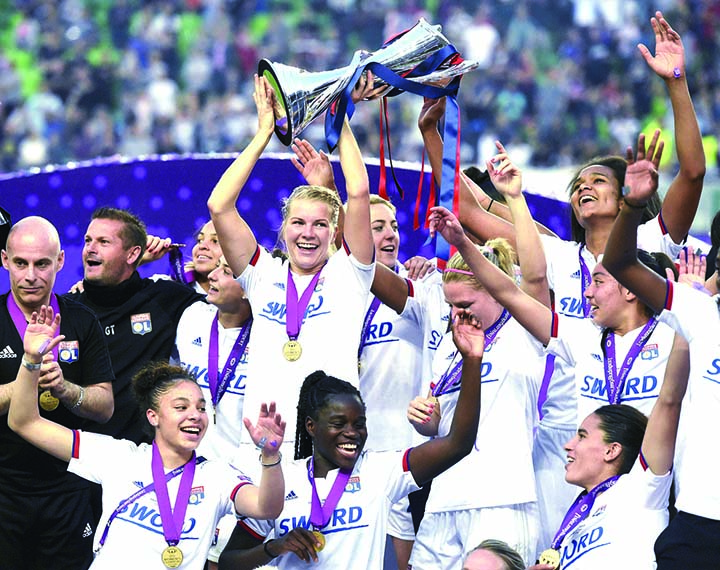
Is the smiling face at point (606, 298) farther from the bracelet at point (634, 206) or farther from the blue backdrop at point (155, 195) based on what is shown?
the blue backdrop at point (155, 195)

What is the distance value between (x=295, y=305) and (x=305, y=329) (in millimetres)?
100

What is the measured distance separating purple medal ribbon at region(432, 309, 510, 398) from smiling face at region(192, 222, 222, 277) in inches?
58.9

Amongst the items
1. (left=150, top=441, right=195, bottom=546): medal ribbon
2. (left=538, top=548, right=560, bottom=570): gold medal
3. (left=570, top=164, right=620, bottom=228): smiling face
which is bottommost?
(left=538, top=548, right=560, bottom=570): gold medal

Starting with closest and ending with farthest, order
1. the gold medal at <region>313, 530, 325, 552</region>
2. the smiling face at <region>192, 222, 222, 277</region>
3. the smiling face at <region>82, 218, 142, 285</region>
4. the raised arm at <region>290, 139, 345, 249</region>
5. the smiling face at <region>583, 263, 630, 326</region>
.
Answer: the gold medal at <region>313, 530, 325, 552</region> → the smiling face at <region>583, 263, 630, 326</region> → the raised arm at <region>290, 139, 345, 249</region> → the smiling face at <region>82, 218, 142, 285</region> → the smiling face at <region>192, 222, 222, 277</region>

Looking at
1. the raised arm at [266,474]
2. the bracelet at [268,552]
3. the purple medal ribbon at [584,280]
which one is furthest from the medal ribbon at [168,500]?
the purple medal ribbon at [584,280]

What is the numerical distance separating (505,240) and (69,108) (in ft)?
34.3

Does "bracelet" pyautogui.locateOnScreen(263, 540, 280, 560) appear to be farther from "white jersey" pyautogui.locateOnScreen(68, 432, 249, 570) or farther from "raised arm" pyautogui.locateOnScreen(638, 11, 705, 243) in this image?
"raised arm" pyautogui.locateOnScreen(638, 11, 705, 243)

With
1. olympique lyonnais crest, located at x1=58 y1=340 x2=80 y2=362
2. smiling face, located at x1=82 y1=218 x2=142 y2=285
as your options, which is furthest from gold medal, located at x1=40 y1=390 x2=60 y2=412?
smiling face, located at x1=82 y1=218 x2=142 y2=285

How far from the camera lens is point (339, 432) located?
4.52m

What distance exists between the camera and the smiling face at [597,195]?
208 inches

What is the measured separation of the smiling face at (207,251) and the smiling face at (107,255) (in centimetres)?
28

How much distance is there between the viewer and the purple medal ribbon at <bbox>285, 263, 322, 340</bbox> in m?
5.04

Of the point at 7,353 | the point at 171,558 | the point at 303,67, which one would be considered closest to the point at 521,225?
the point at 171,558

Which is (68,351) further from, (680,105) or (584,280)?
(680,105)
